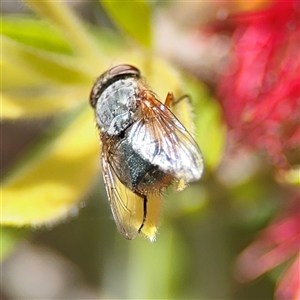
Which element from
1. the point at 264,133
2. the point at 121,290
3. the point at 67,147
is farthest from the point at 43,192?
the point at 121,290

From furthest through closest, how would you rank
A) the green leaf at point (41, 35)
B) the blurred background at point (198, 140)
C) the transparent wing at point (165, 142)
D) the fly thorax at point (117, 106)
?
the green leaf at point (41, 35) < the blurred background at point (198, 140) < the fly thorax at point (117, 106) < the transparent wing at point (165, 142)

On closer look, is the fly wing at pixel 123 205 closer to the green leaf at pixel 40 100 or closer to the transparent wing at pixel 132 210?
the transparent wing at pixel 132 210

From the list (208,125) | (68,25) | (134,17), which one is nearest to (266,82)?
(208,125)

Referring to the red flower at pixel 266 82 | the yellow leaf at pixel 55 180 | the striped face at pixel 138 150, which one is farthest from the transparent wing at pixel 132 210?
the red flower at pixel 266 82

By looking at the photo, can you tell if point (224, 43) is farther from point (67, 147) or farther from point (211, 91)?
point (67, 147)

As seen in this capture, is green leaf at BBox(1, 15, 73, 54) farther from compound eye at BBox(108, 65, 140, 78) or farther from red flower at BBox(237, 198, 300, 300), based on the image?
red flower at BBox(237, 198, 300, 300)

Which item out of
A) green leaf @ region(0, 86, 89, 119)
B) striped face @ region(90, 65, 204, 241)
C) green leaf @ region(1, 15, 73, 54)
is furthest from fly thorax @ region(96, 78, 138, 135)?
green leaf @ region(1, 15, 73, 54)
